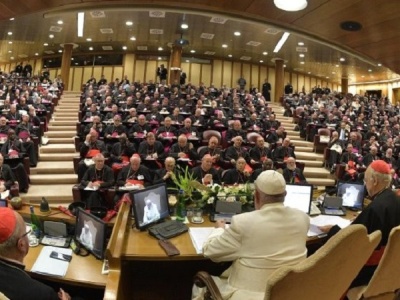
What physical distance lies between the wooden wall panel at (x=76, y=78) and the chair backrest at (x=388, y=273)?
20.6 m

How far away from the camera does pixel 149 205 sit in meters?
2.78

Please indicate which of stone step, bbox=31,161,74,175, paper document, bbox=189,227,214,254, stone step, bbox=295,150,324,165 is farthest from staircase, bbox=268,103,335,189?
stone step, bbox=31,161,74,175

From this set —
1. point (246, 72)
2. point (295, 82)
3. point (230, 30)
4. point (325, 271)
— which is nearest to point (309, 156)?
point (230, 30)

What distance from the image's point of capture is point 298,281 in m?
1.47

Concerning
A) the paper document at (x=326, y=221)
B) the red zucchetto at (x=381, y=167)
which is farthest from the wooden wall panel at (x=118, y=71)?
the red zucchetto at (x=381, y=167)

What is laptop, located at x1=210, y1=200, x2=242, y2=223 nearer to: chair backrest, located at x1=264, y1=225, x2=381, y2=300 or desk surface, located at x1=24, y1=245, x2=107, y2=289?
desk surface, located at x1=24, y1=245, x2=107, y2=289

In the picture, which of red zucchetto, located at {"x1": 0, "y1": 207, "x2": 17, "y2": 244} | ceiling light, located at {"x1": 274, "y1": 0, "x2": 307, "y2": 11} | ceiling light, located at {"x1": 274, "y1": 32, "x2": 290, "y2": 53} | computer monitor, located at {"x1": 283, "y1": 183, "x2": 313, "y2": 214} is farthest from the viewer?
ceiling light, located at {"x1": 274, "y1": 32, "x2": 290, "y2": 53}

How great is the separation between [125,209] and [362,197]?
97.0 inches

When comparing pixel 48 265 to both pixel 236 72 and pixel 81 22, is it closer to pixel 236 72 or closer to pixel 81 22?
pixel 81 22

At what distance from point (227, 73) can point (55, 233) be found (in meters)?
18.5

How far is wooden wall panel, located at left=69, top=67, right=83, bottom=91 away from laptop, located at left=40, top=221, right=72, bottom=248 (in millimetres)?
19231

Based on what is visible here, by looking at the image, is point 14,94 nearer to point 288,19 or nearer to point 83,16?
point 83,16

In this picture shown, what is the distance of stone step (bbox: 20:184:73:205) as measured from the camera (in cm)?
585

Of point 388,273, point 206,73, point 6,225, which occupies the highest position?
point 206,73
